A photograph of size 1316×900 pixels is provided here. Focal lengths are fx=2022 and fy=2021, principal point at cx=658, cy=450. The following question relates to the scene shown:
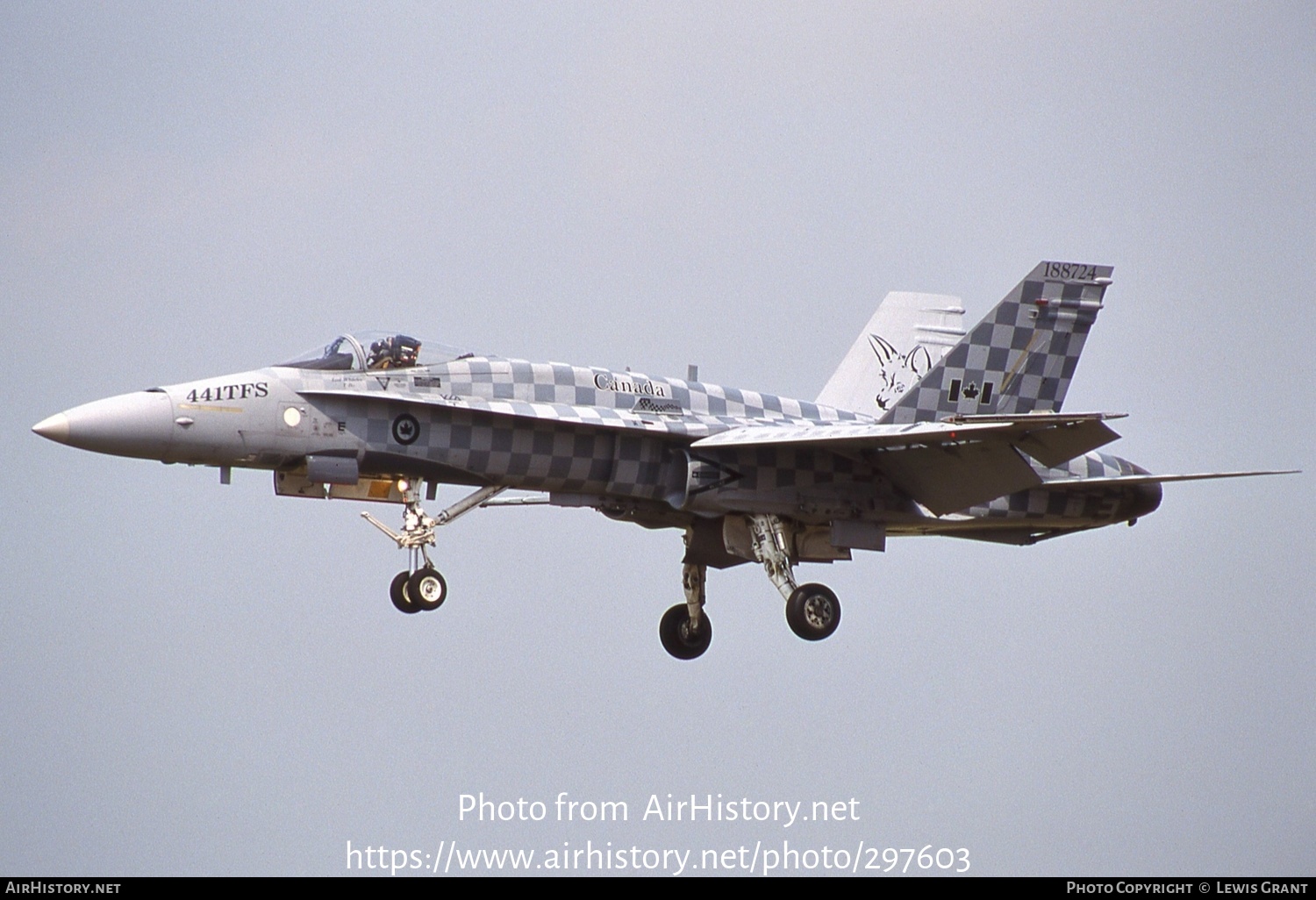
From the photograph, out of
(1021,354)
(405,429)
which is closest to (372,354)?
(405,429)

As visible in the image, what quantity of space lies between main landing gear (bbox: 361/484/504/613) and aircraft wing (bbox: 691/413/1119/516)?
11.2 ft

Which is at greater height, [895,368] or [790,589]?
[895,368]

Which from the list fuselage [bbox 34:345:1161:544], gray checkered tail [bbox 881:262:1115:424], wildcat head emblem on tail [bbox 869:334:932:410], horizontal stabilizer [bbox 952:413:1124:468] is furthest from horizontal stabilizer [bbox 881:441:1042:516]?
wildcat head emblem on tail [bbox 869:334:932:410]

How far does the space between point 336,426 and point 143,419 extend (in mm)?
2163

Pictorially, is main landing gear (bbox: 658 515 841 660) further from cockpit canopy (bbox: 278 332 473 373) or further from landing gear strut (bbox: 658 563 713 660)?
cockpit canopy (bbox: 278 332 473 373)

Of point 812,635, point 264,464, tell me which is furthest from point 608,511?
point 264,464

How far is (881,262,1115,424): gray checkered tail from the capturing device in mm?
25844

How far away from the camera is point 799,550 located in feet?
85.3

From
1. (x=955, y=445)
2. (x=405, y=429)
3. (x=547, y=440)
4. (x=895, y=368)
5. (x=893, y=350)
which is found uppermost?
(x=893, y=350)

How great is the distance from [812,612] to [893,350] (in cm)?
667

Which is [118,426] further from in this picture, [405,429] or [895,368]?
[895,368]

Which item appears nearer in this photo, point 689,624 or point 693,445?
point 693,445

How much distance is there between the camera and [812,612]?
25.1 meters

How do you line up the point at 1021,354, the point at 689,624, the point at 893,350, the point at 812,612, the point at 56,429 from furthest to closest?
the point at 893,350 < the point at 689,624 < the point at 1021,354 < the point at 812,612 < the point at 56,429
